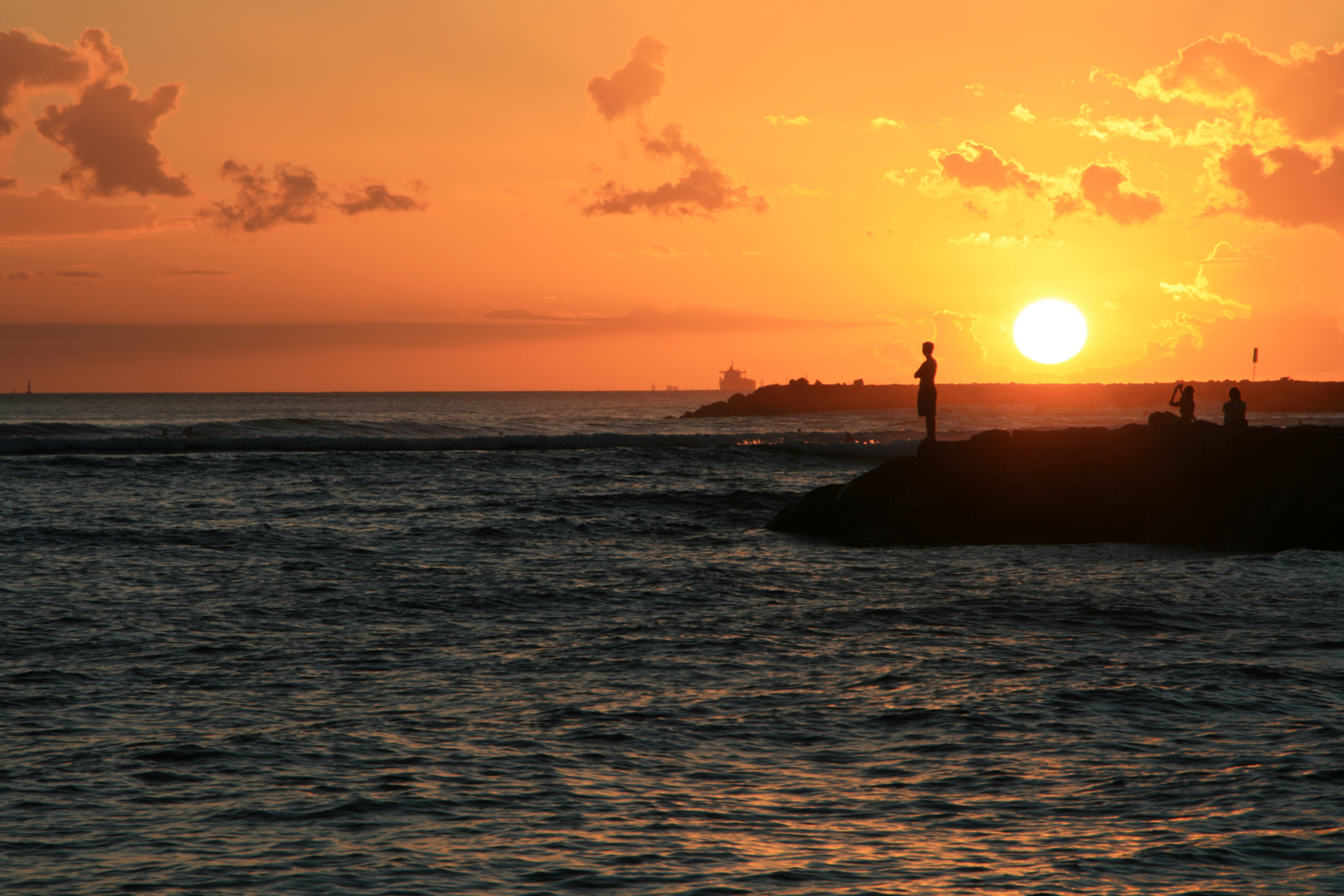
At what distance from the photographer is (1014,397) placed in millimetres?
118812

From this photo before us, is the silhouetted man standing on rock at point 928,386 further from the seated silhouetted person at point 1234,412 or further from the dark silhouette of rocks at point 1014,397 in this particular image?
the dark silhouette of rocks at point 1014,397

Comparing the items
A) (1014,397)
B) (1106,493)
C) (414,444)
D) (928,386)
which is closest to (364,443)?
(414,444)

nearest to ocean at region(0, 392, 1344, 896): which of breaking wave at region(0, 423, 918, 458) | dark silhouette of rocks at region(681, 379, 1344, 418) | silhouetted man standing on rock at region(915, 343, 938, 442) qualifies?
silhouetted man standing on rock at region(915, 343, 938, 442)

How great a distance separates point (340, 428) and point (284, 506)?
119 ft

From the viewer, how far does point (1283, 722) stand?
7.09 meters

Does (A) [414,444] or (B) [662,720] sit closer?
(B) [662,720]

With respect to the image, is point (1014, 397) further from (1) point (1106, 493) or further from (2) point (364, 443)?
(1) point (1106, 493)

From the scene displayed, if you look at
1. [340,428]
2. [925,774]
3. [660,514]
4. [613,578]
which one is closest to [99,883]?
[925,774]

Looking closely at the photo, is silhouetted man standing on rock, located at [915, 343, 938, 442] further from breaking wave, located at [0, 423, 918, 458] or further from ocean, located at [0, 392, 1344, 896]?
breaking wave, located at [0, 423, 918, 458]

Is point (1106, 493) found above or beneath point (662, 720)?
above

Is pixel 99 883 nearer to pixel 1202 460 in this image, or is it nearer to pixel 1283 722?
pixel 1283 722

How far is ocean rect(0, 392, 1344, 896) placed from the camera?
505cm

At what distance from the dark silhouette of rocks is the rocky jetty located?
67384 millimetres

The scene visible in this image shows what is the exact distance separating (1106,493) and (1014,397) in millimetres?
105103
